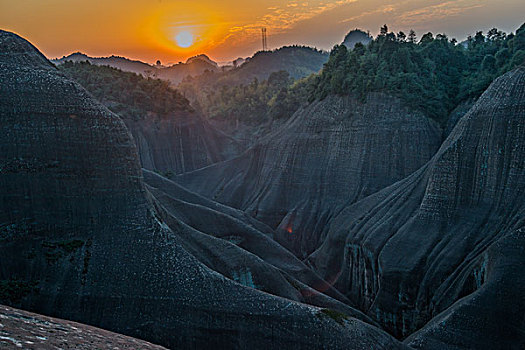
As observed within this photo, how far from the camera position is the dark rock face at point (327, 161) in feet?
125

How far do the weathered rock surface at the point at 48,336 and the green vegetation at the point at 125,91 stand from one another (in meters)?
53.5

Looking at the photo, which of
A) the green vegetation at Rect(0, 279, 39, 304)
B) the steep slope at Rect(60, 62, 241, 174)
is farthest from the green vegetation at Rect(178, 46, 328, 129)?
the green vegetation at Rect(0, 279, 39, 304)

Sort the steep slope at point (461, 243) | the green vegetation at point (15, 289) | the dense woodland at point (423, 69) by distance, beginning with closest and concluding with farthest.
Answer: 1. the green vegetation at point (15, 289)
2. the steep slope at point (461, 243)
3. the dense woodland at point (423, 69)

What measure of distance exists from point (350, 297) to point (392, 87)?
65.5ft

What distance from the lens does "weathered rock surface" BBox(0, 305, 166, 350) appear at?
316 inches

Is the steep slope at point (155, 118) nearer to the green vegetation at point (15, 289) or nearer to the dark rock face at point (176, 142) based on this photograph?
the dark rock face at point (176, 142)

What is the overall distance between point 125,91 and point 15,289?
51.9m

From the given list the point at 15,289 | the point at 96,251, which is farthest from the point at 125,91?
the point at 15,289

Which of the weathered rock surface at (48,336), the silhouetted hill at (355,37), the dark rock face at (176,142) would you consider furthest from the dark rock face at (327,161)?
the silhouetted hill at (355,37)

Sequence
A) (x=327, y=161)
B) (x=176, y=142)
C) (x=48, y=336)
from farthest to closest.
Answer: (x=176, y=142) < (x=327, y=161) < (x=48, y=336)

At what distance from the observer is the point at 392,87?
4019 centimetres

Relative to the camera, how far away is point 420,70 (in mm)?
42031

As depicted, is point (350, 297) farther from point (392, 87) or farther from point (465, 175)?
point (392, 87)

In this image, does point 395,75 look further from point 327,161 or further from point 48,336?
point 48,336
